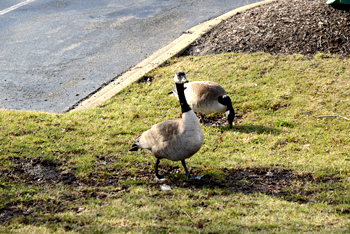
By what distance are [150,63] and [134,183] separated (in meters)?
5.40

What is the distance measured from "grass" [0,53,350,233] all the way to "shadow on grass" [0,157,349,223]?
0.03 meters

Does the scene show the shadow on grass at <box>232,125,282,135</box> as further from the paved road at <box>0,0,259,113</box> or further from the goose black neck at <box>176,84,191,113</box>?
the paved road at <box>0,0,259,113</box>

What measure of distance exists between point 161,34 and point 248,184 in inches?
311

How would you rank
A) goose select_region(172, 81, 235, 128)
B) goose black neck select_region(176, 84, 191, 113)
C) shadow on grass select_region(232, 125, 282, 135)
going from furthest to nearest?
goose select_region(172, 81, 235, 128)
shadow on grass select_region(232, 125, 282, 135)
goose black neck select_region(176, 84, 191, 113)

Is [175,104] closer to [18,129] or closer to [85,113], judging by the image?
[85,113]

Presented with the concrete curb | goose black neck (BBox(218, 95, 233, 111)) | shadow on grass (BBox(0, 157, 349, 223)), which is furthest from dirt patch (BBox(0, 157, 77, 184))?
goose black neck (BBox(218, 95, 233, 111))

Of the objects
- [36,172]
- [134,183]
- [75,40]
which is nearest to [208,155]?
[134,183]

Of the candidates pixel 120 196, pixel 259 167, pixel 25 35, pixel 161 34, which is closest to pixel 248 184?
pixel 259 167

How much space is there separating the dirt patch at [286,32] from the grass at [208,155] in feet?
1.58

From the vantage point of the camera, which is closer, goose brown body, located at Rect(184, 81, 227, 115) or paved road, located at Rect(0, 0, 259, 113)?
goose brown body, located at Rect(184, 81, 227, 115)

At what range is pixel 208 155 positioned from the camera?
6.51 meters

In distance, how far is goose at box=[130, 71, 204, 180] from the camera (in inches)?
208

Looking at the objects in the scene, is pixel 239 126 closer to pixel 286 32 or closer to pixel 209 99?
pixel 209 99

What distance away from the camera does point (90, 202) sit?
193 inches
